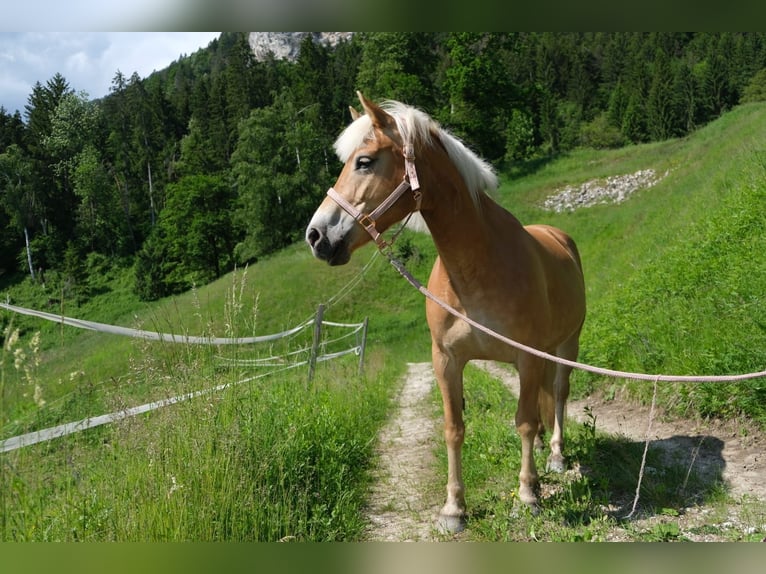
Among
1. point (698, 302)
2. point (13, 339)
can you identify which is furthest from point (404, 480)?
point (698, 302)

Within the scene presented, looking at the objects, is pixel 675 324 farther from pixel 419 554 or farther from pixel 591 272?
pixel 591 272

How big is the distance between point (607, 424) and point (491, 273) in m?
3.15

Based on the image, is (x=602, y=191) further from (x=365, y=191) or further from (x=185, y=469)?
(x=185, y=469)

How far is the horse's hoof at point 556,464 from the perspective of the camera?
4.19m

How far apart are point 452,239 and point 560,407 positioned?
7.55ft

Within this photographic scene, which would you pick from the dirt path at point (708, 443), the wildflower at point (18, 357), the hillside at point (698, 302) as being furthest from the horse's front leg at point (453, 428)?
the hillside at point (698, 302)

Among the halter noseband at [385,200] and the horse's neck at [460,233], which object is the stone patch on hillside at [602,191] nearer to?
the horse's neck at [460,233]

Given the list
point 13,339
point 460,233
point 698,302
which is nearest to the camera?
point 13,339

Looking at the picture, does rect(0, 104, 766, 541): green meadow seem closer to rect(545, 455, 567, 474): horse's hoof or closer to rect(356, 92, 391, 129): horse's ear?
rect(545, 455, 567, 474): horse's hoof

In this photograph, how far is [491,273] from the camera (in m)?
3.22

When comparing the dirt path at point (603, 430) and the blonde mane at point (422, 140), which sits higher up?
the blonde mane at point (422, 140)

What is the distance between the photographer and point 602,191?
24938mm

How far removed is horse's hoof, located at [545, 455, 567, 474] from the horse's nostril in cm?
278

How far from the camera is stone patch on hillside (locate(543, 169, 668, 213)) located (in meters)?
23.9
